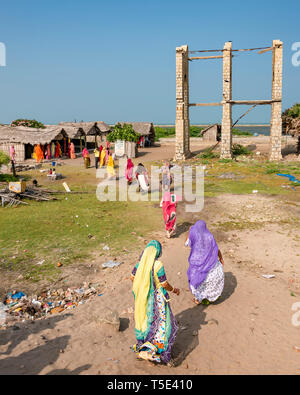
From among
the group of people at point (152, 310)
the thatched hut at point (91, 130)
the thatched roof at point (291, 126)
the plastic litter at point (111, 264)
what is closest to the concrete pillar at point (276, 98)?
the thatched roof at point (291, 126)

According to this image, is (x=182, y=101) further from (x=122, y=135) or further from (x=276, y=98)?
(x=276, y=98)

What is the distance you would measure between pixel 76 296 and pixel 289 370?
Answer: 3.79m

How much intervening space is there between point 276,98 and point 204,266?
1921cm

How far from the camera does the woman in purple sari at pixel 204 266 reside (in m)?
5.55

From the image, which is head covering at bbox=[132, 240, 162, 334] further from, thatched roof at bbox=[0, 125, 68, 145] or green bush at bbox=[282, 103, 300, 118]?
green bush at bbox=[282, 103, 300, 118]

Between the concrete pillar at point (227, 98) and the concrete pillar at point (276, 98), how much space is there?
2756 millimetres

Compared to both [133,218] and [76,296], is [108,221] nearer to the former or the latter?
[133,218]

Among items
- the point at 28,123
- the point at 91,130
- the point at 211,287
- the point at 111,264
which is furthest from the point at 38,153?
the point at 211,287

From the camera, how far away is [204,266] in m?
5.61

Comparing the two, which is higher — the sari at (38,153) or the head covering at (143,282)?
the sari at (38,153)

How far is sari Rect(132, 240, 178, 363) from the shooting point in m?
4.01

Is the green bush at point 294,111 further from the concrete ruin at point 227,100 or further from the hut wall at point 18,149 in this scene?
the hut wall at point 18,149

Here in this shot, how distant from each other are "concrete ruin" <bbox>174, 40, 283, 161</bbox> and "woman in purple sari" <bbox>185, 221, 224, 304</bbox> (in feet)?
60.3
